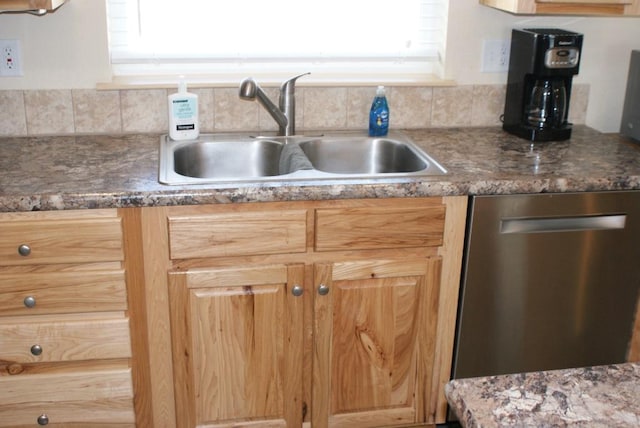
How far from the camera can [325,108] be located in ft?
7.91

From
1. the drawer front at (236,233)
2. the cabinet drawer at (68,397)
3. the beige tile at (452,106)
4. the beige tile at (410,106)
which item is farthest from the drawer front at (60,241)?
the beige tile at (452,106)

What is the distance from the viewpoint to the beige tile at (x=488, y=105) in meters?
2.48

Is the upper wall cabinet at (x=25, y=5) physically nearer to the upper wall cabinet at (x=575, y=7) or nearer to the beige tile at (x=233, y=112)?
the beige tile at (x=233, y=112)

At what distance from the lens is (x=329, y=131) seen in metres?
2.40

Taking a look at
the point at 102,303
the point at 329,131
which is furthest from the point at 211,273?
the point at 329,131

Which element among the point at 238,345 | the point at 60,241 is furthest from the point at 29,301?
the point at 238,345

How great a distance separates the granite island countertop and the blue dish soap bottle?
0.12m

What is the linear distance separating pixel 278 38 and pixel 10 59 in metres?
0.85

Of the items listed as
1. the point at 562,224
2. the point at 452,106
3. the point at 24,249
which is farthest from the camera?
the point at 452,106

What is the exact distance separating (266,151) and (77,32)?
698mm

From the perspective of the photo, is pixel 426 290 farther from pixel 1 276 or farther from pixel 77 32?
pixel 77 32

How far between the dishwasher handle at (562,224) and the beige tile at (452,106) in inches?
25.0

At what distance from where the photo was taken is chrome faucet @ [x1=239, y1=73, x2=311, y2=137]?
2.20m

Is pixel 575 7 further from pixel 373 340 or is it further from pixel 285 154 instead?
pixel 373 340
